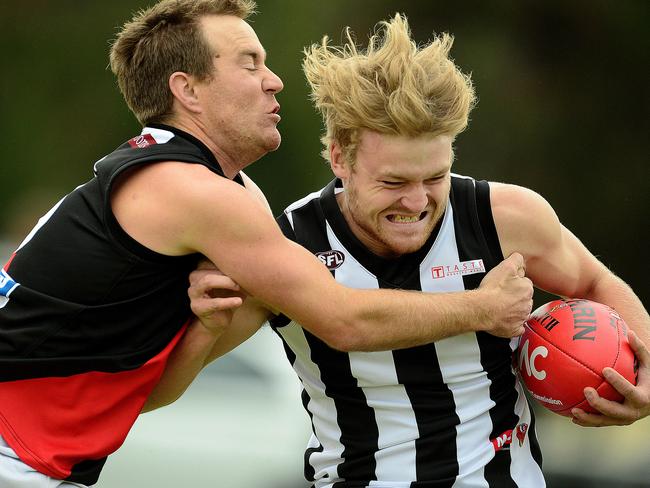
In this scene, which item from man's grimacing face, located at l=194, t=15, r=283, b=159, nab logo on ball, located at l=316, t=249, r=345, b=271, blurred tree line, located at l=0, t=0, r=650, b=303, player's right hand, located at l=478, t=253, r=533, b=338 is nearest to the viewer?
player's right hand, located at l=478, t=253, r=533, b=338

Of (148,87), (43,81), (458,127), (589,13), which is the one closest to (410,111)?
(458,127)

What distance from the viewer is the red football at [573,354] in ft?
14.6

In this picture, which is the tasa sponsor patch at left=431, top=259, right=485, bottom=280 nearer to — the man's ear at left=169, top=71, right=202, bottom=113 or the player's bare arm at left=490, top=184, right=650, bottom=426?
the player's bare arm at left=490, top=184, right=650, bottom=426

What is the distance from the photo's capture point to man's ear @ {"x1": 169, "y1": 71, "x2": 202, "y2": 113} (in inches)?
187

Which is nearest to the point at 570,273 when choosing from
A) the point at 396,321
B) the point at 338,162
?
the point at 396,321

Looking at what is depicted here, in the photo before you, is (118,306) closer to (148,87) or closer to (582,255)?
(148,87)

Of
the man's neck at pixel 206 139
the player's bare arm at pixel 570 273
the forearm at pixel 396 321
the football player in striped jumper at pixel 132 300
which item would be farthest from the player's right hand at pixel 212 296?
the player's bare arm at pixel 570 273

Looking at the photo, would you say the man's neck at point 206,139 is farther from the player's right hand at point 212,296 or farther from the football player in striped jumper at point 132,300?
the player's right hand at point 212,296

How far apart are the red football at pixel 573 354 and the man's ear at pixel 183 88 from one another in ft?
5.24

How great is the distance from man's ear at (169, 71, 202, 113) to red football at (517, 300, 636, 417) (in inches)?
62.9

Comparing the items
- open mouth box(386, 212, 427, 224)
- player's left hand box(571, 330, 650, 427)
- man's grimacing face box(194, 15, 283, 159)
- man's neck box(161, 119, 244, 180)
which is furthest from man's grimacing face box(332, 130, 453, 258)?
player's left hand box(571, 330, 650, 427)

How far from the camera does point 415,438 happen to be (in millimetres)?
4555

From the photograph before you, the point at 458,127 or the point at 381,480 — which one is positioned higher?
the point at 458,127

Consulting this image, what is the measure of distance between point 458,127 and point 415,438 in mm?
1184
